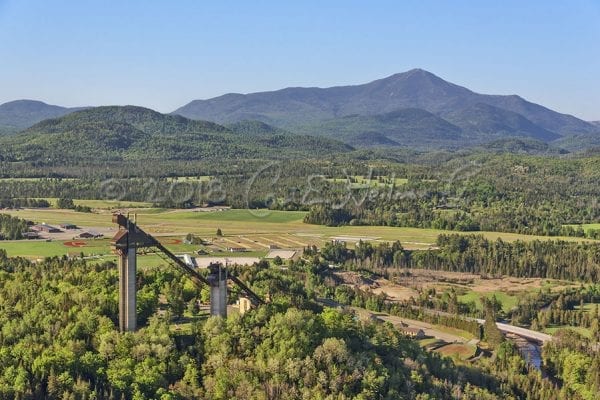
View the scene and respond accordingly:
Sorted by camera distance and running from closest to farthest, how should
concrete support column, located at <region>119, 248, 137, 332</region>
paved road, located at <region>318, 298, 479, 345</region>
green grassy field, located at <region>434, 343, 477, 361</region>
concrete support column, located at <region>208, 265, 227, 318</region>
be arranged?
concrete support column, located at <region>119, 248, 137, 332</region> → concrete support column, located at <region>208, 265, 227, 318</region> → green grassy field, located at <region>434, 343, 477, 361</region> → paved road, located at <region>318, 298, 479, 345</region>

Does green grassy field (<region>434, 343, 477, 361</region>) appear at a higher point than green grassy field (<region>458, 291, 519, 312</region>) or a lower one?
lower

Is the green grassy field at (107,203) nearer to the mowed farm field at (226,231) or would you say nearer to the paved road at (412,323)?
the mowed farm field at (226,231)

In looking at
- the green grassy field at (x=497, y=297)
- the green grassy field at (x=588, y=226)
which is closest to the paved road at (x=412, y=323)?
the green grassy field at (x=497, y=297)

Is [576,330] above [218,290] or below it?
below

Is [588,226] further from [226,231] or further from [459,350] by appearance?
[459,350]

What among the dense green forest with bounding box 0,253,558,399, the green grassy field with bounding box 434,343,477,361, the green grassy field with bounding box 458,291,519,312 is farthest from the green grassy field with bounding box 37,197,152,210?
the green grassy field with bounding box 434,343,477,361

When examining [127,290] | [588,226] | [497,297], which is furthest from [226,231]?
[127,290]

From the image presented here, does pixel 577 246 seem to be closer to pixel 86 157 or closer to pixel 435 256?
pixel 435 256

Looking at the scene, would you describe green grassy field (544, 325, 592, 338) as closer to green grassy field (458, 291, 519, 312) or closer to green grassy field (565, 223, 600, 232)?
green grassy field (458, 291, 519, 312)

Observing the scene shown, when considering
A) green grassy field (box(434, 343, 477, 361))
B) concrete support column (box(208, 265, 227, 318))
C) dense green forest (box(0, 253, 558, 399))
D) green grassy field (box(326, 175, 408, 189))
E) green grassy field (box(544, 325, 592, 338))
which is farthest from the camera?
green grassy field (box(326, 175, 408, 189))
